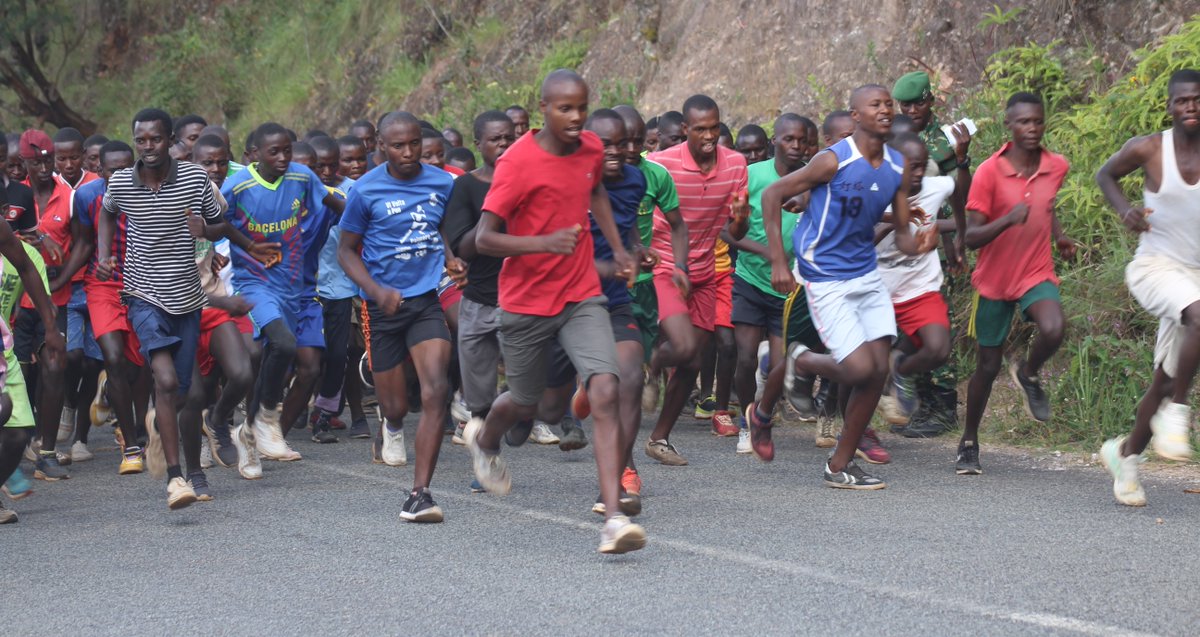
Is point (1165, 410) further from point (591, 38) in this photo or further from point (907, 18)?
point (591, 38)

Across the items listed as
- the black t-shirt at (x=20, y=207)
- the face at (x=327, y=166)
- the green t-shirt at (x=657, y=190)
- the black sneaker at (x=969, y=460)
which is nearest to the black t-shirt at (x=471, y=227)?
the green t-shirt at (x=657, y=190)

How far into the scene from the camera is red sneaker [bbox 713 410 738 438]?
10.8 meters

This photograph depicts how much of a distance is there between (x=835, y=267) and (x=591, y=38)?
42.5 ft

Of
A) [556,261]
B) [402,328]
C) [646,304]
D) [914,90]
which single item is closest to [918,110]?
[914,90]

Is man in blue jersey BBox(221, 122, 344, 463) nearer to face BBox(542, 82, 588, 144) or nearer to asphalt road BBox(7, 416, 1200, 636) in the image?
asphalt road BBox(7, 416, 1200, 636)

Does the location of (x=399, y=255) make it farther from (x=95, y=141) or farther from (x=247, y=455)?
(x=95, y=141)

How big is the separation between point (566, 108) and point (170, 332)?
3096 millimetres

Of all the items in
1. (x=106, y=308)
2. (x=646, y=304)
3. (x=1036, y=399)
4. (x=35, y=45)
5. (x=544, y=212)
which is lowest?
(x=1036, y=399)

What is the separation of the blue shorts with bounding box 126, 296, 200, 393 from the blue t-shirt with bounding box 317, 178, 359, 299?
2.23 meters

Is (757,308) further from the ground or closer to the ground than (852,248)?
closer to the ground

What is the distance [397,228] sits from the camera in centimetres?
863

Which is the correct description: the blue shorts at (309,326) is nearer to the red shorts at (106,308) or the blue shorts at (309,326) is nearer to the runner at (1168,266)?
the red shorts at (106,308)

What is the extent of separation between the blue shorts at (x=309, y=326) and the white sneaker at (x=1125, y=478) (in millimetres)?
5254

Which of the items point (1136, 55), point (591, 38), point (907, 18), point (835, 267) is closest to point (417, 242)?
point (835, 267)
